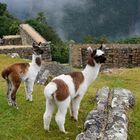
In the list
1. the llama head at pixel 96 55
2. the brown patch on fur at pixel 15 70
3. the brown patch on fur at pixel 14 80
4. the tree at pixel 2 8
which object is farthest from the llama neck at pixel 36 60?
the tree at pixel 2 8

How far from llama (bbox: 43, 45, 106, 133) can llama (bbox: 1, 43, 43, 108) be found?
1.72 meters

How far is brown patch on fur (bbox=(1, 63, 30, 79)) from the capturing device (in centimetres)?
1529

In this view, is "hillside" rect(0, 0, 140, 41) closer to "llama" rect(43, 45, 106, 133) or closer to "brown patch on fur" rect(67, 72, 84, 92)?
"llama" rect(43, 45, 106, 133)

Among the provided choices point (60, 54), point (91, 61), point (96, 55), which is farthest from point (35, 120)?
point (60, 54)

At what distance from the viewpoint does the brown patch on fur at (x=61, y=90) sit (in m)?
13.2

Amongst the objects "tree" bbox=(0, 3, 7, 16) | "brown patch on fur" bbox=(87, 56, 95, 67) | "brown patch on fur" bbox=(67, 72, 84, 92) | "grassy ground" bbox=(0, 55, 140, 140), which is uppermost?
"tree" bbox=(0, 3, 7, 16)

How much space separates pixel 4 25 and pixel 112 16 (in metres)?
135

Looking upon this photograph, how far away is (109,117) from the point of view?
1411 centimetres

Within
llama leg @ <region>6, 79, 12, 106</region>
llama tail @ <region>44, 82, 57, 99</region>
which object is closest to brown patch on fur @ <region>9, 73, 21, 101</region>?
llama leg @ <region>6, 79, 12, 106</region>

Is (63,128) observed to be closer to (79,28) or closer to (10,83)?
(10,83)

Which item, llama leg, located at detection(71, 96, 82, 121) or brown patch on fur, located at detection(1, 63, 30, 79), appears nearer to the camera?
llama leg, located at detection(71, 96, 82, 121)

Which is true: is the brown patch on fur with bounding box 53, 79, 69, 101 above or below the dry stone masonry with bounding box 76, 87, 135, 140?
above

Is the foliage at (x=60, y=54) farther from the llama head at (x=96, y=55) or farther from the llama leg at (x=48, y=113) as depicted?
the llama leg at (x=48, y=113)

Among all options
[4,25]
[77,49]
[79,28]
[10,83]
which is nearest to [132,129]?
[10,83]
